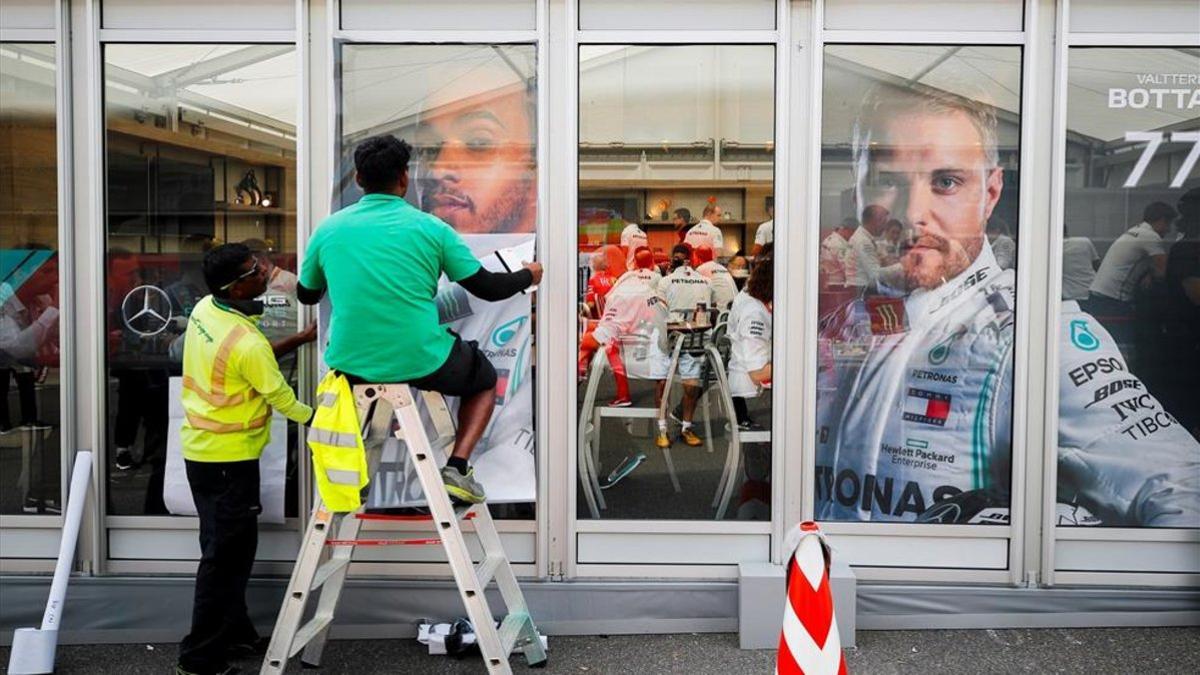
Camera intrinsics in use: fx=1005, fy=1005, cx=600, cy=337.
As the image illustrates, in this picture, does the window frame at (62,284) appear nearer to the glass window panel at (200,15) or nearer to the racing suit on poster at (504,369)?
the glass window panel at (200,15)

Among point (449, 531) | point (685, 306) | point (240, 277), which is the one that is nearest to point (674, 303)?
point (685, 306)

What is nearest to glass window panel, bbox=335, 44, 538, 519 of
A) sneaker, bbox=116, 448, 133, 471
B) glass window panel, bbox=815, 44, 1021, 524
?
glass window panel, bbox=815, 44, 1021, 524

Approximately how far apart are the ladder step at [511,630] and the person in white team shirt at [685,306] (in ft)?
3.72

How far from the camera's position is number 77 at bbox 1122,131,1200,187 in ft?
15.8

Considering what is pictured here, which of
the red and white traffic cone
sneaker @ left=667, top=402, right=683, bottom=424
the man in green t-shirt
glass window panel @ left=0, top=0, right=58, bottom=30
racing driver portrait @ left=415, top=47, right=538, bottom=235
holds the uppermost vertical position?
glass window panel @ left=0, top=0, right=58, bottom=30

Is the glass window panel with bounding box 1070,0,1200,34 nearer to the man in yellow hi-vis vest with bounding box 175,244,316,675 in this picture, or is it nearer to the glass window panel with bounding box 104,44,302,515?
the glass window panel with bounding box 104,44,302,515

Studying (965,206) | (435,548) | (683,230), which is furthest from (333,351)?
(965,206)

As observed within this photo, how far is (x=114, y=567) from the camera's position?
4.90 m

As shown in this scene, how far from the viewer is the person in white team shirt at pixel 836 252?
190 inches

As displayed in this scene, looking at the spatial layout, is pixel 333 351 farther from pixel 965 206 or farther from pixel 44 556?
pixel 965 206

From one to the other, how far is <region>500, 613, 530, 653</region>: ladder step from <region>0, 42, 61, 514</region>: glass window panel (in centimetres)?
241

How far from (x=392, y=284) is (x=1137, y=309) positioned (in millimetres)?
3512

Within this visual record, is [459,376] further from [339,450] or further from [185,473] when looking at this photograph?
[185,473]

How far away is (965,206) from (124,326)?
4.10 metres
